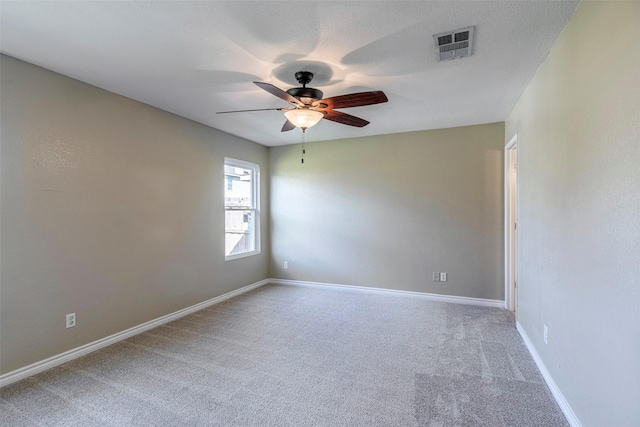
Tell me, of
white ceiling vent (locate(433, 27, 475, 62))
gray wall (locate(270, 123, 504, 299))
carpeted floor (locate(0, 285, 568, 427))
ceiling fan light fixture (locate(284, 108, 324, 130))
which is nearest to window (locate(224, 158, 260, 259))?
gray wall (locate(270, 123, 504, 299))

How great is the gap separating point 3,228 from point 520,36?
395 centimetres

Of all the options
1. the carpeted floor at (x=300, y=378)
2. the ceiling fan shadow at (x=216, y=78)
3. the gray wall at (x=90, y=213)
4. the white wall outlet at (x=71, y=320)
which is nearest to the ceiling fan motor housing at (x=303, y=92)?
the ceiling fan shadow at (x=216, y=78)

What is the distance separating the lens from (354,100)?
243 cm

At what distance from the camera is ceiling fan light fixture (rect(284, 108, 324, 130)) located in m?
2.56

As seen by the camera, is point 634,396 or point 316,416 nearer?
point 634,396

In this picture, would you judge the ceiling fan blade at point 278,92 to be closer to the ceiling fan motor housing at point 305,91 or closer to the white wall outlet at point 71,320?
the ceiling fan motor housing at point 305,91

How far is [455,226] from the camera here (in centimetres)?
436

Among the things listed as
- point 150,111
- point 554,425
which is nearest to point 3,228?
point 150,111

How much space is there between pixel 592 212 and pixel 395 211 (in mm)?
3066

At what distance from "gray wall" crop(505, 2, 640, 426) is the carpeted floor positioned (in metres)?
0.48

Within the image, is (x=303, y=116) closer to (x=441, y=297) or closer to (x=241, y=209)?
(x=241, y=209)

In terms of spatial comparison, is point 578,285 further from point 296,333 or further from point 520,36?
point 296,333

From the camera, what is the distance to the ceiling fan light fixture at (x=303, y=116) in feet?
8.40

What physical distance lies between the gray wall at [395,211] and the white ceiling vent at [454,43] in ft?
7.32
